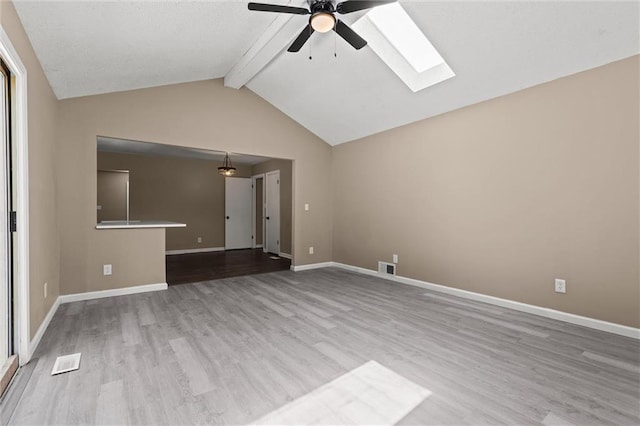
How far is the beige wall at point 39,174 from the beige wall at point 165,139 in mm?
279

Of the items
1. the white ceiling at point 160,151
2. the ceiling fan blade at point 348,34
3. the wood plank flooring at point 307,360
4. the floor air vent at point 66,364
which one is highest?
the ceiling fan blade at point 348,34

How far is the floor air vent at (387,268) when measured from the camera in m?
4.77

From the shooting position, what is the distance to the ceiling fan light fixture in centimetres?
220

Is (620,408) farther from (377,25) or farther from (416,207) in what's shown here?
(377,25)

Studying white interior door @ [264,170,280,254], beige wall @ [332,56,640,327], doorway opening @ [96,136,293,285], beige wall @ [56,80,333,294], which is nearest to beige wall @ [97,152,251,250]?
doorway opening @ [96,136,293,285]

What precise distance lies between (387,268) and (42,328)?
4.16 m

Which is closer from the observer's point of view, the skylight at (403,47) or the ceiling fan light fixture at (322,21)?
the ceiling fan light fixture at (322,21)

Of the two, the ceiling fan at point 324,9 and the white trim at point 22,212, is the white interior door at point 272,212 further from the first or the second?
the white trim at point 22,212

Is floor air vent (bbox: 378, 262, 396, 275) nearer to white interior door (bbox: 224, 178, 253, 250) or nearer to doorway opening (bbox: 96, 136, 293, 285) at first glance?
doorway opening (bbox: 96, 136, 293, 285)

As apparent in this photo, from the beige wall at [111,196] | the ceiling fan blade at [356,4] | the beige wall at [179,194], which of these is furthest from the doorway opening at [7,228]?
the beige wall at [179,194]

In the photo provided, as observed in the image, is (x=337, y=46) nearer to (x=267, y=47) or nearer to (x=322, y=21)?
(x=267, y=47)

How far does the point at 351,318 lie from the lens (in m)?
3.09

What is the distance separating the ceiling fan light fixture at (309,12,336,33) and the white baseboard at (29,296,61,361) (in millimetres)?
3184

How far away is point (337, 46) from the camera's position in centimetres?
347
